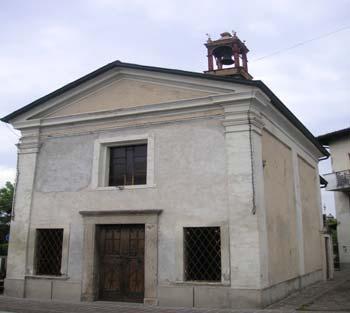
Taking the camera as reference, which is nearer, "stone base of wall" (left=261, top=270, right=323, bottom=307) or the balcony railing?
"stone base of wall" (left=261, top=270, right=323, bottom=307)

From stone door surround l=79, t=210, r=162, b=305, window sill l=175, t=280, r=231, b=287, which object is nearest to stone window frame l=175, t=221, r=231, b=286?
window sill l=175, t=280, r=231, b=287

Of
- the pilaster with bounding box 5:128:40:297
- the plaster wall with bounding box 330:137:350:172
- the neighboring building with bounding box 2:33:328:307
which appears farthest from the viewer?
the plaster wall with bounding box 330:137:350:172

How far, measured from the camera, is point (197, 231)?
10758 millimetres

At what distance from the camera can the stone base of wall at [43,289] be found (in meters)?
11.5

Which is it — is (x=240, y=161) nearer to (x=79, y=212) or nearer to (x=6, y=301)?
(x=79, y=212)

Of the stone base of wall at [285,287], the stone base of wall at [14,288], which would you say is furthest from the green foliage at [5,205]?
the stone base of wall at [285,287]

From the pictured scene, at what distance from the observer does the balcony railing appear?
24453mm

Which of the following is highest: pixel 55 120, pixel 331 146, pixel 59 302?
pixel 331 146

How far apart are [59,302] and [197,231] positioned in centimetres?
409

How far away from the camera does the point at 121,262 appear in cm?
1140

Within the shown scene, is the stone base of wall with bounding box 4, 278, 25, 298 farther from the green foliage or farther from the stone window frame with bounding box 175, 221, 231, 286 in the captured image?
the green foliage

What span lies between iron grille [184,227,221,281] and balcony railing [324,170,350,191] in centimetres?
1642

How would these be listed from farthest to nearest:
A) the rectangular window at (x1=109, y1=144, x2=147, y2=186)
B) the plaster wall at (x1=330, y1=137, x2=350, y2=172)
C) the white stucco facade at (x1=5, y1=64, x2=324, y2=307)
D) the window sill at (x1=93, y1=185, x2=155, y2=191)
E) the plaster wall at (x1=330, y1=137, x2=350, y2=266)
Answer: the plaster wall at (x1=330, y1=137, x2=350, y2=172) < the plaster wall at (x1=330, y1=137, x2=350, y2=266) < the rectangular window at (x1=109, y1=144, x2=147, y2=186) < the window sill at (x1=93, y1=185, x2=155, y2=191) < the white stucco facade at (x1=5, y1=64, x2=324, y2=307)

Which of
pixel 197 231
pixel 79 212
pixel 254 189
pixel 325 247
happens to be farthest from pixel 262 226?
pixel 325 247
